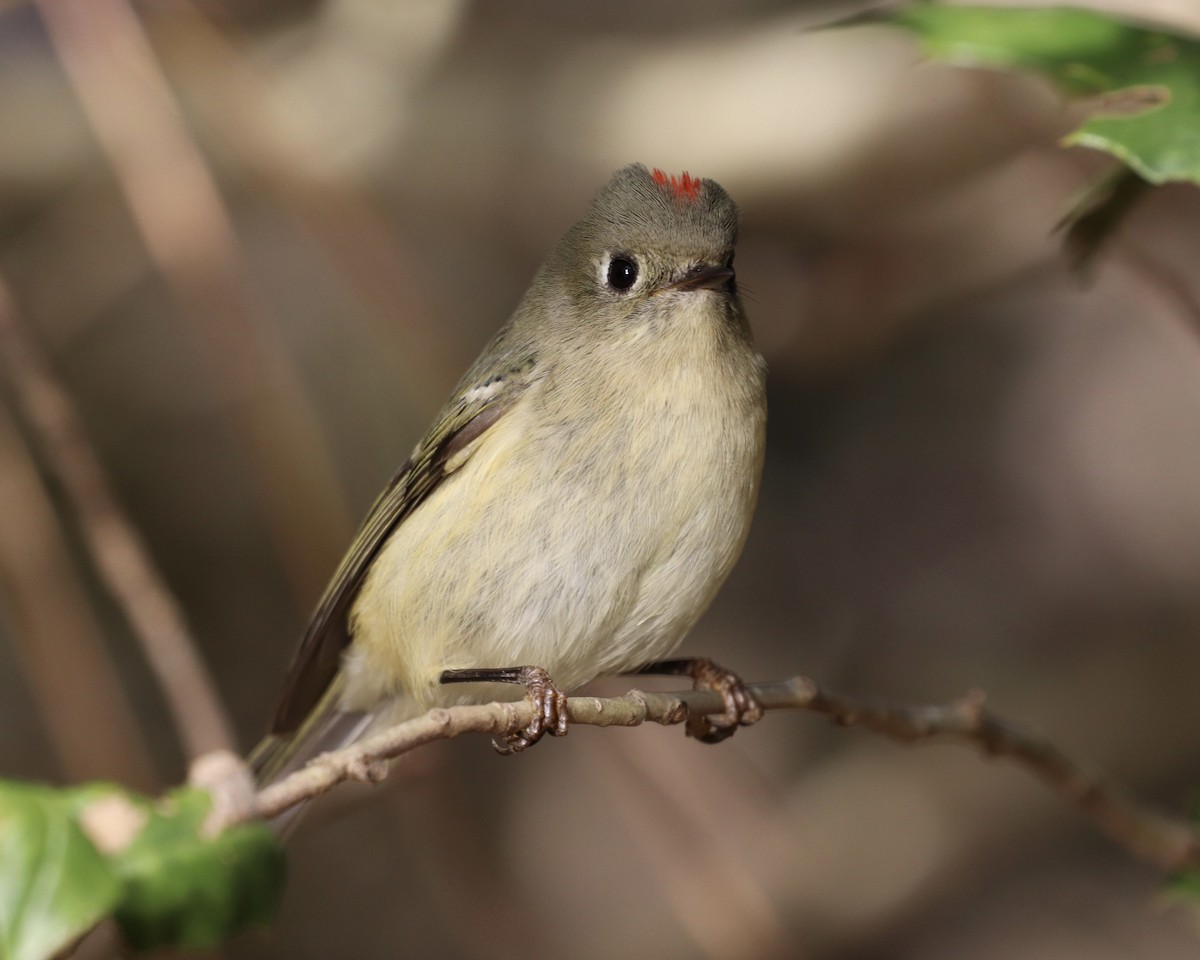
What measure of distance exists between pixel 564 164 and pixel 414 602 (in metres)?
1.99

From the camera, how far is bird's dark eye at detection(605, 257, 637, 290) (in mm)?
2037

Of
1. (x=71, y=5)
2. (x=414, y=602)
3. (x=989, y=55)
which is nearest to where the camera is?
(x=989, y=55)

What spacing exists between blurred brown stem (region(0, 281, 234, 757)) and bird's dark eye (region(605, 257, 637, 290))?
1076mm

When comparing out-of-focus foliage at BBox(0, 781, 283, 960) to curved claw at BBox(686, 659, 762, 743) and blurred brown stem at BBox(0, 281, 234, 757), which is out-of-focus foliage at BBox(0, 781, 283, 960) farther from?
blurred brown stem at BBox(0, 281, 234, 757)

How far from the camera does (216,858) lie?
1.68 m

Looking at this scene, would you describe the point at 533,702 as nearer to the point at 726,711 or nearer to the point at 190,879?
the point at 726,711

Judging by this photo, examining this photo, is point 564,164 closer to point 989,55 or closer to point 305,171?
point 305,171

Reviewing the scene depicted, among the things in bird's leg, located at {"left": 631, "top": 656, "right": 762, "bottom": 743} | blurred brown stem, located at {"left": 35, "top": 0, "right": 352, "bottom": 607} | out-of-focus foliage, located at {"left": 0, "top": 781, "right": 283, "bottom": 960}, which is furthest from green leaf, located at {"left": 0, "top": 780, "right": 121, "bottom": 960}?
blurred brown stem, located at {"left": 35, "top": 0, "right": 352, "bottom": 607}

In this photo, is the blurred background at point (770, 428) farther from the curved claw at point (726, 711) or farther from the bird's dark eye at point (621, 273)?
the bird's dark eye at point (621, 273)

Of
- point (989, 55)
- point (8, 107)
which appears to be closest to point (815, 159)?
point (989, 55)

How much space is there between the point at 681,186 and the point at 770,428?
8.82 feet

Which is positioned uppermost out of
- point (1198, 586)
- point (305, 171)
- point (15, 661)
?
point (305, 171)

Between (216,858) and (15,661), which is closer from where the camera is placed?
(216,858)

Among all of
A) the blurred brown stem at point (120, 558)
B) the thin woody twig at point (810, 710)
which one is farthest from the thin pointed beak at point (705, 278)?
the blurred brown stem at point (120, 558)
